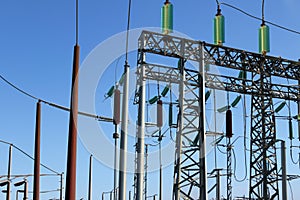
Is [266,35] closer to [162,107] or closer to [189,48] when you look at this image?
[189,48]

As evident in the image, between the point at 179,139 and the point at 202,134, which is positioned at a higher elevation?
the point at 202,134

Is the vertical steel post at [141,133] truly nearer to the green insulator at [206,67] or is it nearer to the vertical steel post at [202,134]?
the vertical steel post at [202,134]

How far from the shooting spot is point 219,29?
66.4 feet

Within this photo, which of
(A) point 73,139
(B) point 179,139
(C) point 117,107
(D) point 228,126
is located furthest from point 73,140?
(D) point 228,126

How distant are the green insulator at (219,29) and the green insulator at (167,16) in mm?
1773

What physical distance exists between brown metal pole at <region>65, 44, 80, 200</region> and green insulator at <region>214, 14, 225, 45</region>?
1078 centimetres

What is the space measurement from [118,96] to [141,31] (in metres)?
4.13

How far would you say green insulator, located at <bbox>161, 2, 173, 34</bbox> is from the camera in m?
18.8

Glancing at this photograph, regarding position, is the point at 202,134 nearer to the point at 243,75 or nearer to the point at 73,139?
the point at 243,75

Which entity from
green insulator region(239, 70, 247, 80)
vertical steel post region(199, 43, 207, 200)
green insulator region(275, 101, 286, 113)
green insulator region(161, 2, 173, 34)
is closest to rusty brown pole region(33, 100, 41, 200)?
green insulator region(161, 2, 173, 34)

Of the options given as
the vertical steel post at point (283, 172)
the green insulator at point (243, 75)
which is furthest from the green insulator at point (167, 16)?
the green insulator at point (243, 75)

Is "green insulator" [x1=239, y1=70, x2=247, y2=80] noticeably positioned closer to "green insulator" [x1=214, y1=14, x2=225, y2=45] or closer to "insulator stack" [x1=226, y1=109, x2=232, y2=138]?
"insulator stack" [x1=226, y1=109, x2=232, y2=138]

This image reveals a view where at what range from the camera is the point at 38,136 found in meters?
18.6

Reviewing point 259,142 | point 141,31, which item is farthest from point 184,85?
point 259,142
